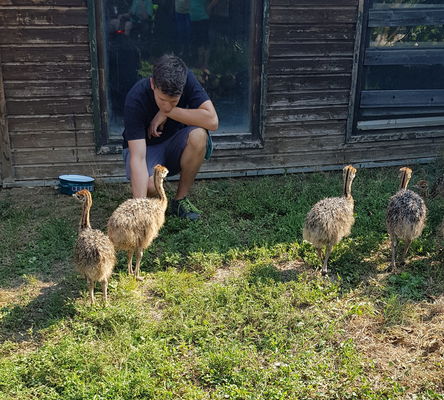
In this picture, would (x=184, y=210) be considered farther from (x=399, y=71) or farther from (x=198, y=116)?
(x=399, y=71)

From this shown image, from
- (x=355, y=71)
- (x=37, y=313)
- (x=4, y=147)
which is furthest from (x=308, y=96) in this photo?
(x=37, y=313)

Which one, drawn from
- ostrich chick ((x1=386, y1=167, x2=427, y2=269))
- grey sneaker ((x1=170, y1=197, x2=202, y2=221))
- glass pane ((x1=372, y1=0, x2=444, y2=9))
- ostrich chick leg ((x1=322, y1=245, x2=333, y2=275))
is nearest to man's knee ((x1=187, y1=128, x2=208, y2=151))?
grey sneaker ((x1=170, y1=197, x2=202, y2=221))

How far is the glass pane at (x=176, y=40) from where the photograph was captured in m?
8.46

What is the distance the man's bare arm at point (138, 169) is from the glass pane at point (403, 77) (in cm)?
488

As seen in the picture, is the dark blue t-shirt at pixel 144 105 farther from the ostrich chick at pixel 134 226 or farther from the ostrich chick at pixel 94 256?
the ostrich chick at pixel 94 256

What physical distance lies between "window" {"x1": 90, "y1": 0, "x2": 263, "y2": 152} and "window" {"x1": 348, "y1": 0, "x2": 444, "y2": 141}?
1929 mm

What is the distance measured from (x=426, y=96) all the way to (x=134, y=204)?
665 cm

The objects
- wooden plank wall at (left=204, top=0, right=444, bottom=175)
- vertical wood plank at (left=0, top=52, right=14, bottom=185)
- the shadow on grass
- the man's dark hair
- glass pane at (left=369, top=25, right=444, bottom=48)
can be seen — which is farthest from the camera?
glass pane at (left=369, top=25, right=444, bottom=48)

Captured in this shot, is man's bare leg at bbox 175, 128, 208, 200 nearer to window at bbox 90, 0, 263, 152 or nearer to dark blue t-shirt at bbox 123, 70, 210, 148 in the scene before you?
dark blue t-shirt at bbox 123, 70, 210, 148

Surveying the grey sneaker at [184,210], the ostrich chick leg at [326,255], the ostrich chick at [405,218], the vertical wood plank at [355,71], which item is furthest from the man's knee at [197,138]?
the vertical wood plank at [355,71]

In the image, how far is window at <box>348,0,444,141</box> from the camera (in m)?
9.44

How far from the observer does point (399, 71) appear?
9938mm

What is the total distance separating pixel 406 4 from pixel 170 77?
5481 mm

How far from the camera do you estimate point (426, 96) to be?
401 inches
